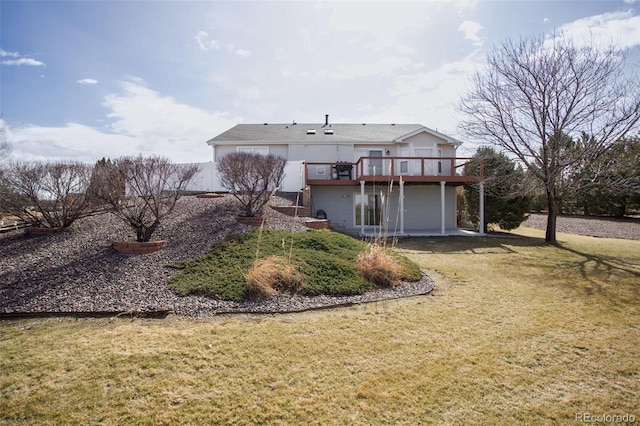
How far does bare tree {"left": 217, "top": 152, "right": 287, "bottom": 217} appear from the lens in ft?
30.4

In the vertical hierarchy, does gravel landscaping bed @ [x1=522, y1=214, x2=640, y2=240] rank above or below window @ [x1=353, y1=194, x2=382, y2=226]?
below

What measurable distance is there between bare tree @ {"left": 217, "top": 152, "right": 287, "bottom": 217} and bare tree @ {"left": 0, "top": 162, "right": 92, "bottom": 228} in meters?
3.42

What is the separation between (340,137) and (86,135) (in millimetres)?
12187

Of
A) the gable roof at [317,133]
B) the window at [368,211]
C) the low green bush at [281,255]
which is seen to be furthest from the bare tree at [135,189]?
the gable roof at [317,133]

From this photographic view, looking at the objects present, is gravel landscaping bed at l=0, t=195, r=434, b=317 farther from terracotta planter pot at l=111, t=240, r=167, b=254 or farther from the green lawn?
the green lawn

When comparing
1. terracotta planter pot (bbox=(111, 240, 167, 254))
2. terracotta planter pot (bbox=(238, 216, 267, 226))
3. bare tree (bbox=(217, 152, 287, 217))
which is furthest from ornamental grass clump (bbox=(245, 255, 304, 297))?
bare tree (bbox=(217, 152, 287, 217))

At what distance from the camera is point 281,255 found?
248 inches

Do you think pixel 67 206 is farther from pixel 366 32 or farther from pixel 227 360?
pixel 366 32

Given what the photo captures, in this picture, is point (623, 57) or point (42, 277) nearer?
point (42, 277)

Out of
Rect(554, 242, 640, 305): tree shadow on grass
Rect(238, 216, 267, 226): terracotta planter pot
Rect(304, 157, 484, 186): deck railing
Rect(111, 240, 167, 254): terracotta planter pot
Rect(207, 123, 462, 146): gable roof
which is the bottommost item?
Rect(554, 242, 640, 305): tree shadow on grass

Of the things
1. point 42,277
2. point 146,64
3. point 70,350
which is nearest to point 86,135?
→ point 146,64

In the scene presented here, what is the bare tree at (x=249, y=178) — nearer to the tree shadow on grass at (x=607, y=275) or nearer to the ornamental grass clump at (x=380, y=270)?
the ornamental grass clump at (x=380, y=270)

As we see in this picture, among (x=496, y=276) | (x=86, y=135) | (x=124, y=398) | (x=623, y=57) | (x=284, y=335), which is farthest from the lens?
(x=86, y=135)

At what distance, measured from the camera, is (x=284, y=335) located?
12.2ft
